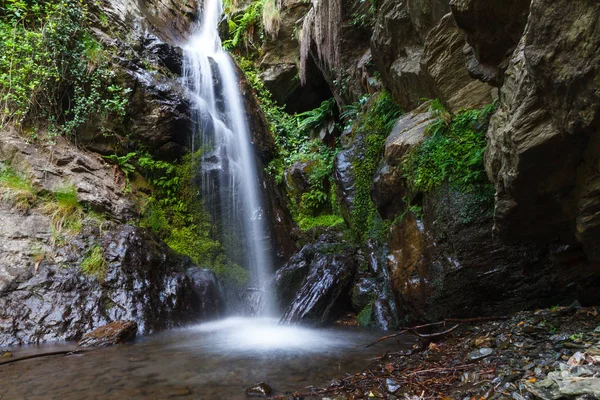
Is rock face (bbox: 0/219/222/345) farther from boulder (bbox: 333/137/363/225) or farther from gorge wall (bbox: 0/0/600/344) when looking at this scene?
boulder (bbox: 333/137/363/225)

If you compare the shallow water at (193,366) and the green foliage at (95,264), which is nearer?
the shallow water at (193,366)

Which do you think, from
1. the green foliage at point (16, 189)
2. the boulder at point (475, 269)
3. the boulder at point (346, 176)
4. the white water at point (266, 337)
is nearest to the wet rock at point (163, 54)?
the green foliage at point (16, 189)

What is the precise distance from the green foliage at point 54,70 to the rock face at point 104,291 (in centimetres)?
299

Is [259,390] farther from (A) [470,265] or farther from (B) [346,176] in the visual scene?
(B) [346,176]

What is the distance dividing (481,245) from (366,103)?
5187 mm

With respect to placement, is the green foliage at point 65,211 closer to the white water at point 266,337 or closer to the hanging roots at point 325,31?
the white water at point 266,337

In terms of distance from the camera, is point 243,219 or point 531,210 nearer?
point 531,210

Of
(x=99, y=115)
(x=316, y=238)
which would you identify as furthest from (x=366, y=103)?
(x=99, y=115)

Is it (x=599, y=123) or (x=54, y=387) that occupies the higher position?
(x=599, y=123)

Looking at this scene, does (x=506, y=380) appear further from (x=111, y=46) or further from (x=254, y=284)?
(x=111, y=46)

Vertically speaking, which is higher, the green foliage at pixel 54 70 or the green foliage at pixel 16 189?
the green foliage at pixel 54 70

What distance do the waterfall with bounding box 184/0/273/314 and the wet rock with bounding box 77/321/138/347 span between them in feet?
9.26

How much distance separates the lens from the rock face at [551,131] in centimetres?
202

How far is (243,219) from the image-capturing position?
8961mm
